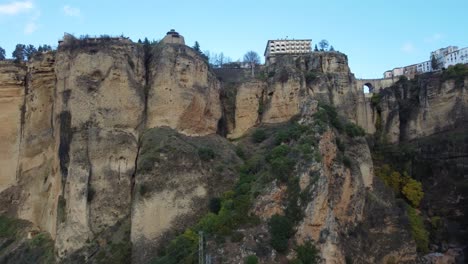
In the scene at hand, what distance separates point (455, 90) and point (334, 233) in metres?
27.0

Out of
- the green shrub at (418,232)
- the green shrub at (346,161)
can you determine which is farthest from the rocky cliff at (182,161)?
the green shrub at (418,232)

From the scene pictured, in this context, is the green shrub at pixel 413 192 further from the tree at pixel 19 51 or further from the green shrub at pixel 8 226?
the tree at pixel 19 51

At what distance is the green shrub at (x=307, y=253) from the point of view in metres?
31.9

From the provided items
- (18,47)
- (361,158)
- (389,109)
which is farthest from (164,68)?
(18,47)

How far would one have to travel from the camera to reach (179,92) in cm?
4072

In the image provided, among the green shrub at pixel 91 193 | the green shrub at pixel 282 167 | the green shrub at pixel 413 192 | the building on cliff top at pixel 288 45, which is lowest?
the green shrub at pixel 413 192

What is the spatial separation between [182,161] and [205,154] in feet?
6.14

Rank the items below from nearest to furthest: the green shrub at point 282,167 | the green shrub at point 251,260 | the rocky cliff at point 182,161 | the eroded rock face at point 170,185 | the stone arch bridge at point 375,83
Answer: the green shrub at point 251,260 < the rocky cliff at point 182,161 < the green shrub at point 282,167 < the eroded rock face at point 170,185 < the stone arch bridge at point 375,83

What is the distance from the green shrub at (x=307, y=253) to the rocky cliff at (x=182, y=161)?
0.12 m

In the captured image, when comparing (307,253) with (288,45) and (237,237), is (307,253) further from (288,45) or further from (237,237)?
(288,45)

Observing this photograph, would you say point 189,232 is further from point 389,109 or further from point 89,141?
point 389,109

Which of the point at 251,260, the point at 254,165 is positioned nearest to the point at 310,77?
the point at 254,165

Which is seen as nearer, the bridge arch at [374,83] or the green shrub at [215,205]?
the green shrub at [215,205]

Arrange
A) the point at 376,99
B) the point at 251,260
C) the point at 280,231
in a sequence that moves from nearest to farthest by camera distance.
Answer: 1. the point at 251,260
2. the point at 280,231
3. the point at 376,99
